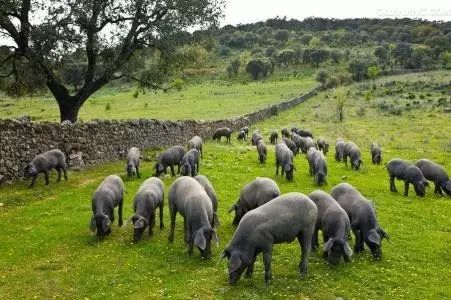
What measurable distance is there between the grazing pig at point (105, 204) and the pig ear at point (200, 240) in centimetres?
344

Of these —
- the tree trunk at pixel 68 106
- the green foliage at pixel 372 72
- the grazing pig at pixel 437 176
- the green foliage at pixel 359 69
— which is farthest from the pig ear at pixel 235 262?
the green foliage at pixel 359 69

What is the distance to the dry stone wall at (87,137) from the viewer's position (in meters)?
22.5

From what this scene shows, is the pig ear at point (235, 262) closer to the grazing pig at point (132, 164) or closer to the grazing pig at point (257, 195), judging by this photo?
the grazing pig at point (257, 195)

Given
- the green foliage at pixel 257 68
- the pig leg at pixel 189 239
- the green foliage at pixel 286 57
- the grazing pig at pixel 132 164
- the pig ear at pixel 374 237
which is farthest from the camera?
the green foliage at pixel 286 57

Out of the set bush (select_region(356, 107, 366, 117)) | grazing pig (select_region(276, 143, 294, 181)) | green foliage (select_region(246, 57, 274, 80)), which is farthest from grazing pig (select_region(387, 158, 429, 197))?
green foliage (select_region(246, 57, 274, 80))

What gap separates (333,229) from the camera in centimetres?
1369

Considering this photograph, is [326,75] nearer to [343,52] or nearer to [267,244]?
[343,52]

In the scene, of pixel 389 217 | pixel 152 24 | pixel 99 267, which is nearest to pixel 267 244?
pixel 99 267

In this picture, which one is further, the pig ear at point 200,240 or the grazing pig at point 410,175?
the grazing pig at point 410,175

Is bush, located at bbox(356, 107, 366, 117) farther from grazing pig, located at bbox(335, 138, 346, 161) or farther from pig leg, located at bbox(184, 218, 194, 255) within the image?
pig leg, located at bbox(184, 218, 194, 255)

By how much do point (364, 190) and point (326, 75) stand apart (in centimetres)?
8749

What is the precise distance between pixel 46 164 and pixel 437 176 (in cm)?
1805

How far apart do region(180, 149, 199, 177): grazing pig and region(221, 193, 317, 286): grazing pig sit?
11621mm

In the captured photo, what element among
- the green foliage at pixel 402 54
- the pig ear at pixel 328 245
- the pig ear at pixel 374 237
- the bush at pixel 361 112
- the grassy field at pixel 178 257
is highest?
the green foliage at pixel 402 54
